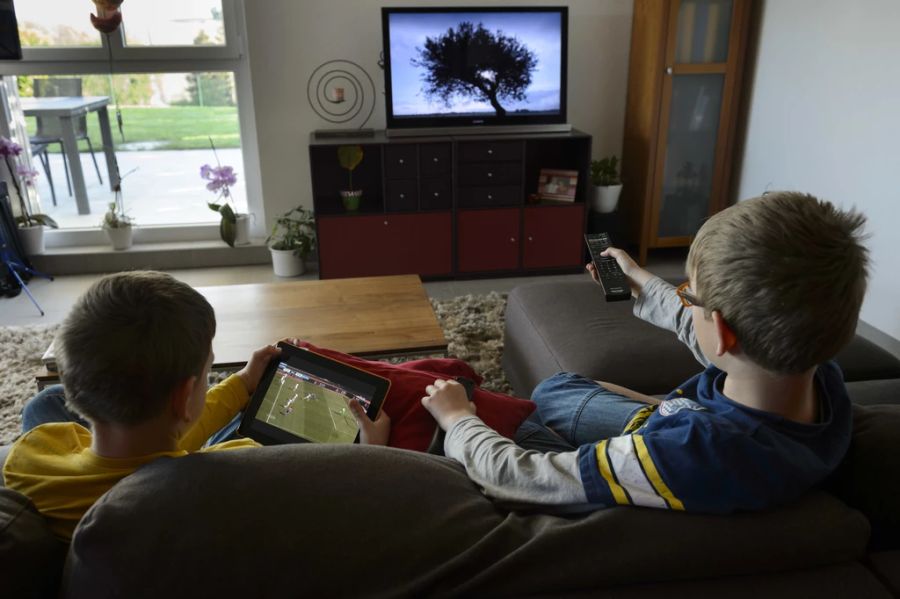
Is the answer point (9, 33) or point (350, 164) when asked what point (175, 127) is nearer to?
point (9, 33)

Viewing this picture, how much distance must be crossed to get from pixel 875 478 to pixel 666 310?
0.60 meters

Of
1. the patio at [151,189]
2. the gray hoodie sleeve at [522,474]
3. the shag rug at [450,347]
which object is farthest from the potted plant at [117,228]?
the gray hoodie sleeve at [522,474]

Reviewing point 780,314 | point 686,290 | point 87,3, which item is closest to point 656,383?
point 686,290

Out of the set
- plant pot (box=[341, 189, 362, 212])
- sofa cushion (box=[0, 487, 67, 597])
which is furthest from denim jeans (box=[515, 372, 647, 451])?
plant pot (box=[341, 189, 362, 212])

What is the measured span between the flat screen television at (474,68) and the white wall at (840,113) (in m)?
1.07

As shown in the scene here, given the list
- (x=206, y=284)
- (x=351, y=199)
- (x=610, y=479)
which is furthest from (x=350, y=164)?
(x=610, y=479)

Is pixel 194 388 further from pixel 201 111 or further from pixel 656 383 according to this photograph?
pixel 201 111

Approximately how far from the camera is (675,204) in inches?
161

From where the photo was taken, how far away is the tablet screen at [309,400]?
135 cm

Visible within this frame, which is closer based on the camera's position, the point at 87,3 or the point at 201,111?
the point at 87,3

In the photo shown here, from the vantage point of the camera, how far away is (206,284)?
3832 mm

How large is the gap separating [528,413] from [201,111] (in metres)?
3.35

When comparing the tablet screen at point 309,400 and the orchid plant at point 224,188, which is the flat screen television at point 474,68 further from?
the tablet screen at point 309,400

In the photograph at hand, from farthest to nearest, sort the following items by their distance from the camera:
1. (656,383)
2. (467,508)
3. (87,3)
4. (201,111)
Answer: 1. (201,111)
2. (87,3)
3. (656,383)
4. (467,508)
